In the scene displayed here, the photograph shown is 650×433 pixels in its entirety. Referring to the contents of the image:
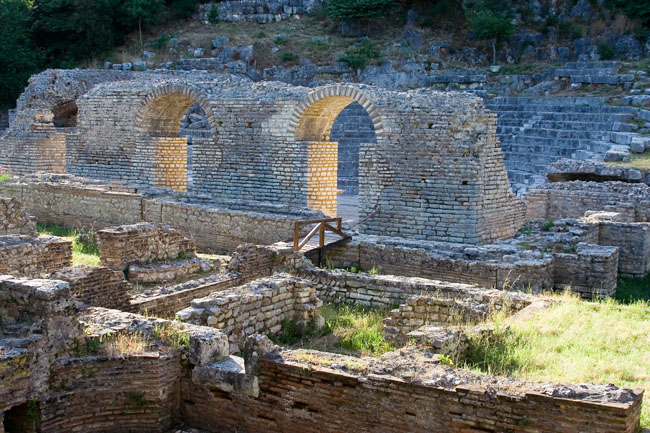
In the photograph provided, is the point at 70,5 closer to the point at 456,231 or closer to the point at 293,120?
the point at 293,120

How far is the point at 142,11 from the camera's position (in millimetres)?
33469

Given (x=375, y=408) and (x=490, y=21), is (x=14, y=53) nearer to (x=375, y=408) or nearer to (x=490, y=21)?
(x=490, y=21)

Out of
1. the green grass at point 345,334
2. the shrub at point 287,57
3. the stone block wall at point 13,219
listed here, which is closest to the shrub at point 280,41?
the shrub at point 287,57

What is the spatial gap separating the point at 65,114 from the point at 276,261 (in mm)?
17633

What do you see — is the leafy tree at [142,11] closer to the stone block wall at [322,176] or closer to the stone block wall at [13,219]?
the stone block wall at [322,176]

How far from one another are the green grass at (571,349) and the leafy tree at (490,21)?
925 inches

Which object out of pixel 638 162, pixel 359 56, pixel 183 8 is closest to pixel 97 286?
pixel 638 162

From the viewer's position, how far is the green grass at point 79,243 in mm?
12758

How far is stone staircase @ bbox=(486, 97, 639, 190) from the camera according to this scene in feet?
67.4

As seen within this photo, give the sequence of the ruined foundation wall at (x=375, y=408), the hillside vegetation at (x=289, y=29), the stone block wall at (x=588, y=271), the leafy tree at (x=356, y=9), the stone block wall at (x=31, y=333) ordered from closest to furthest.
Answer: the ruined foundation wall at (x=375, y=408) < the stone block wall at (x=31, y=333) < the stone block wall at (x=588, y=271) < the hillside vegetation at (x=289, y=29) < the leafy tree at (x=356, y=9)

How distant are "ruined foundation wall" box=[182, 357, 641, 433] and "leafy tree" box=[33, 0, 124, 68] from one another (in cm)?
2885

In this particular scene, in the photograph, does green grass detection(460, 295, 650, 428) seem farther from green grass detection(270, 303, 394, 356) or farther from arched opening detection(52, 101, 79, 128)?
arched opening detection(52, 101, 79, 128)

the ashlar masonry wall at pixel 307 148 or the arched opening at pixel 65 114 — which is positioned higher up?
the arched opening at pixel 65 114

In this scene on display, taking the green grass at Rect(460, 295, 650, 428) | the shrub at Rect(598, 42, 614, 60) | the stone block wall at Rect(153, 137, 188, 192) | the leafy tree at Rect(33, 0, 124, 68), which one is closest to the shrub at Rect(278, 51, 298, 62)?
the leafy tree at Rect(33, 0, 124, 68)
